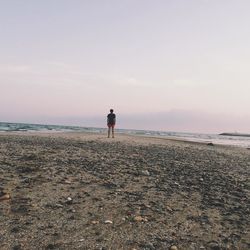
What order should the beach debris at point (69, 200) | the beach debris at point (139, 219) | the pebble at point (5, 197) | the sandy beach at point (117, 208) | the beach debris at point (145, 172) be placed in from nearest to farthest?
the sandy beach at point (117, 208), the beach debris at point (139, 219), the pebble at point (5, 197), the beach debris at point (69, 200), the beach debris at point (145, 172)

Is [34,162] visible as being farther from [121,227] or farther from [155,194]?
[121,227]

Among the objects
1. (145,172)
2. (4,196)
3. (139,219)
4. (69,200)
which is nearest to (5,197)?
(4,196)

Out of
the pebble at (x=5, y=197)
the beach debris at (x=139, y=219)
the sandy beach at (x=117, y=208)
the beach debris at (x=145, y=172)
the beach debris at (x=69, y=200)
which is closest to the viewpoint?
the sandy beach at (x=117, y=208)

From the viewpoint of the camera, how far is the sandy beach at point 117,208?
6855 mm

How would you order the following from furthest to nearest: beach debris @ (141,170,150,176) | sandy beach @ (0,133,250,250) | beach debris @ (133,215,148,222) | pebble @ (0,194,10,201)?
beach debris @ (141,170,150,176)
pebble @ (0,194,10,201)
beach debris @ (133,215,148,222)
sandy beach @ (0,133,250,250)

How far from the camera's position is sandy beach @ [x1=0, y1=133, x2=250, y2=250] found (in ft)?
22.5

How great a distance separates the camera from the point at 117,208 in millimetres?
8688

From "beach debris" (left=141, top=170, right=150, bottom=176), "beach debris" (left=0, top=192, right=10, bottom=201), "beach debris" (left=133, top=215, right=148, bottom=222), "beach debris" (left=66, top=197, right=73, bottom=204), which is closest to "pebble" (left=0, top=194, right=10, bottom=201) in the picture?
"beach debris" (left=0, top=192, right=10, bottom=201)

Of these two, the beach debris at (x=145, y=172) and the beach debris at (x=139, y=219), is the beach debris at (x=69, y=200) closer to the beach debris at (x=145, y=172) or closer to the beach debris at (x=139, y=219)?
the beach debris at (x=139, y=219)

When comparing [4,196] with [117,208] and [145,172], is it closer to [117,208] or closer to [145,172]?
[117,208]

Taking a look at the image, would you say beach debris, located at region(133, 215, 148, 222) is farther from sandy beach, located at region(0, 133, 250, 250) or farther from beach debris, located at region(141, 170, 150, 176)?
beach debris, located at region(141, 170, 150, 176)

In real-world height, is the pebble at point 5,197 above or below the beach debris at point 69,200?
above

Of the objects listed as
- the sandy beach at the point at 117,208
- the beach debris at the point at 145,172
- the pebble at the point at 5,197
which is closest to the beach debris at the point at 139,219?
the sandy beach at the point at 117,208

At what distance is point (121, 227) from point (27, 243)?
196cm
